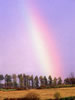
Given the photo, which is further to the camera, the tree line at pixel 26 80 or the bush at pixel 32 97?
Result: the tree line at pixel 26 80

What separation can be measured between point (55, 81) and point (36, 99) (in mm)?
86445

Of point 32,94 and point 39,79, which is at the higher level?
point 39,79

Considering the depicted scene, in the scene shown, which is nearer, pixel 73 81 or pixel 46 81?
pixel 73 81

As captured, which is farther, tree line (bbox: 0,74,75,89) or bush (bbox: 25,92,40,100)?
tree line (bbox: 0,74,75,89)

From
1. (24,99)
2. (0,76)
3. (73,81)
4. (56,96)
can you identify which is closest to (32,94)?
(24,99)

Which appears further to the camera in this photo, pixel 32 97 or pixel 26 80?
pixel 26 80

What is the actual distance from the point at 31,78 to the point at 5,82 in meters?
15.4

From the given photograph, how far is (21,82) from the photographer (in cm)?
12475

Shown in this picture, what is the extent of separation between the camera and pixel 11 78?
131 m

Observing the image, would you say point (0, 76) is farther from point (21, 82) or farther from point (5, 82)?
point (21, 82)

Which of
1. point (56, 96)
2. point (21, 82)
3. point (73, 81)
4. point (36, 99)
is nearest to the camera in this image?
point (36, 99)

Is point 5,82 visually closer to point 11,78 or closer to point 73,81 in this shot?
point 11,78

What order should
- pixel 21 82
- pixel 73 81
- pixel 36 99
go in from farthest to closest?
pixel 21 82 → pixel 73 81 → pixel 36 99

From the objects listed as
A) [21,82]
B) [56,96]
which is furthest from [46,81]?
[56,96]
